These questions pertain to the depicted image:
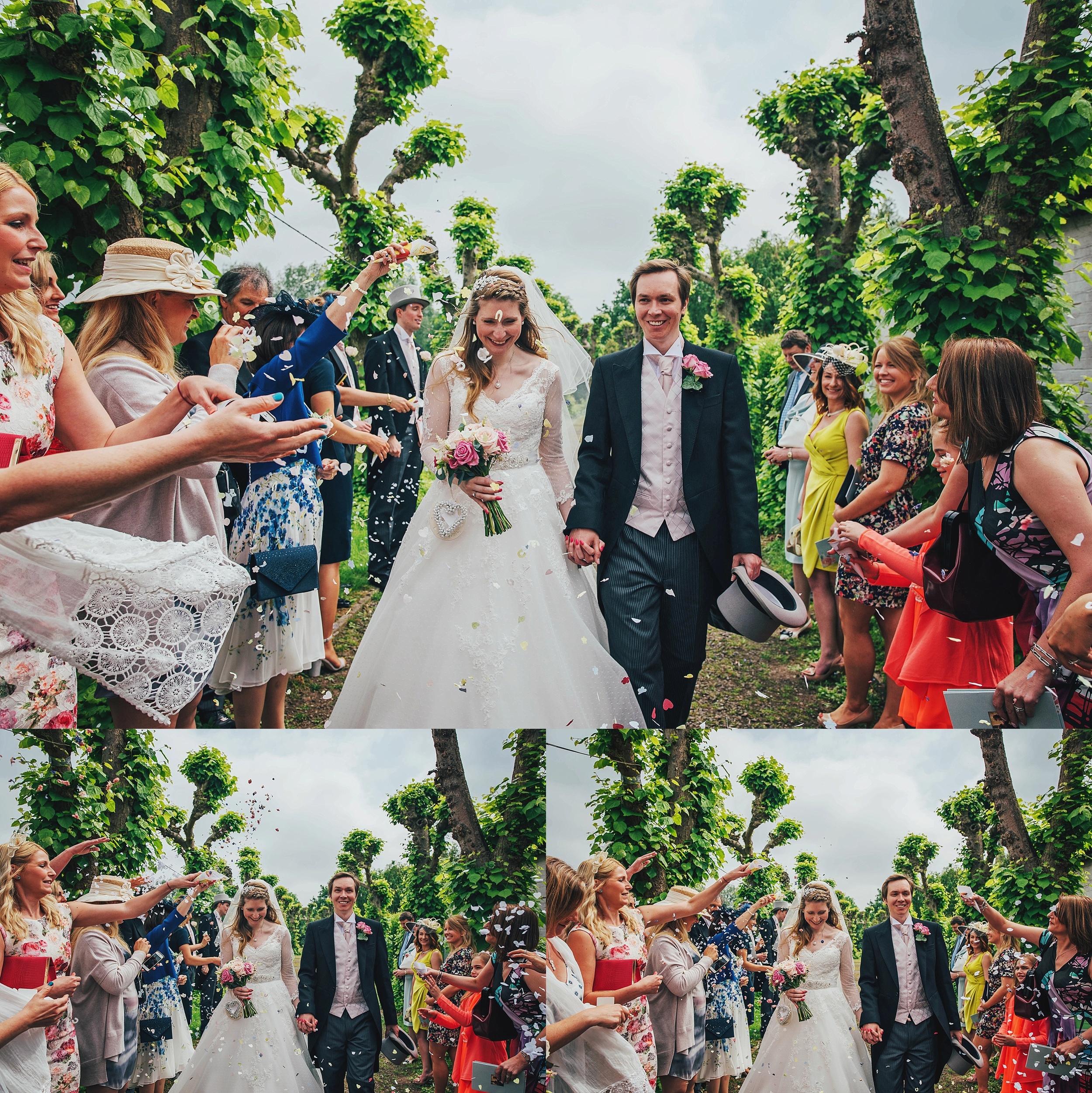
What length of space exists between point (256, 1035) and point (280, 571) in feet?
5.33

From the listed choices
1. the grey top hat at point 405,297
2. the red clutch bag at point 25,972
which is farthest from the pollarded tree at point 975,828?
the grey top hat at point 405,297

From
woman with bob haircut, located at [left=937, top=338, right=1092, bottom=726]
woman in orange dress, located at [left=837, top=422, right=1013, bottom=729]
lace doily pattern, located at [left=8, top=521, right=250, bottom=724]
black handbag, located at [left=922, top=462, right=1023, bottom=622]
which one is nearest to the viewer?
lace doily pattern, located at [left=8, top=521, right=250, bottom=724]

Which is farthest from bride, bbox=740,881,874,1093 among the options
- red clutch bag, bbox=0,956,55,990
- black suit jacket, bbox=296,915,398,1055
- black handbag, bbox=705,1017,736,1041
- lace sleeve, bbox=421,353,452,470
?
lace sleeve, bbox=421,353,452,470

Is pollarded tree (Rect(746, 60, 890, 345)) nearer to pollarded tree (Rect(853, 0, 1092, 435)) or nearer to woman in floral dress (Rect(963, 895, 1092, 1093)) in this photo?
pollarded tree (Rect(853, 0, 1092, 435))

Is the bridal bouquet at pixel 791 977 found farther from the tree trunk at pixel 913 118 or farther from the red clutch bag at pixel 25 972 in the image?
the tree trunk at pixel 913 118

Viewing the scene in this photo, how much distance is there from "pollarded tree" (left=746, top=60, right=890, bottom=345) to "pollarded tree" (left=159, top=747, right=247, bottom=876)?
5673mm

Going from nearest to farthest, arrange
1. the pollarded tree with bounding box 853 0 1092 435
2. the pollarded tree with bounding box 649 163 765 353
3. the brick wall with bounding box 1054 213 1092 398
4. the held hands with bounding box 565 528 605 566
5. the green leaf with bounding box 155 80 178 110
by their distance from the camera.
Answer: the held hands with bounding box 565 528 605 566 < the green leaf with bounding box 155 80 178 110 < the pollarded tree with bounding box 853 0 1092 435 < the brick wall with bounding box 1054 213 1092 398 < the pollarded tree with bounding box 649 163 765 353

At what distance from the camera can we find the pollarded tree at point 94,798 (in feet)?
9.62

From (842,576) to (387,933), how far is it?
9.25 feet

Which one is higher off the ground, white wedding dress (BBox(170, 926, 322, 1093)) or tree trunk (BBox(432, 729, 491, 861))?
tree trunk (BBox(432, 729, 491, 861))

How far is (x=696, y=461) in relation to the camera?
3693 millimetres

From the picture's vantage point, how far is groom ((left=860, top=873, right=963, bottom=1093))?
2926 mm

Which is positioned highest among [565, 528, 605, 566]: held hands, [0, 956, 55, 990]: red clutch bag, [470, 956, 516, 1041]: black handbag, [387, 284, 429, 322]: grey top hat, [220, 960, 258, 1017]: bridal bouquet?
[387, 284, 429, 322]: grey top hat

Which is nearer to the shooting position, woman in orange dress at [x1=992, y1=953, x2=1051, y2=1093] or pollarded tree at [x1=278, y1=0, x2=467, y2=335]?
woman in orange dress at [x1=992, y1=953, x2=1051, y2=1093]
